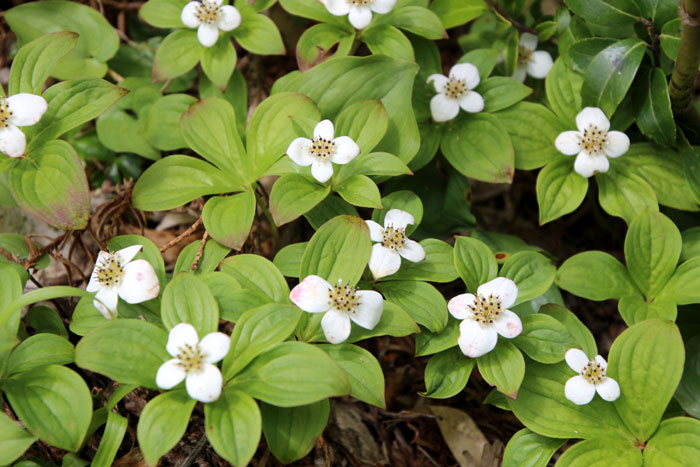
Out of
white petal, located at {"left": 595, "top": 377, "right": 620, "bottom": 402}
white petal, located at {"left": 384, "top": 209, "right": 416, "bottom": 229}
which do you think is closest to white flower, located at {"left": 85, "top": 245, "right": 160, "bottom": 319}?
white petal, located at {"left": 384, "top": 209, "right": 416, "bottom": 229}

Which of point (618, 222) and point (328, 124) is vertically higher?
point (328, 124)

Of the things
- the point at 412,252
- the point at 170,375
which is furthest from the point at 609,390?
the point at 170,375

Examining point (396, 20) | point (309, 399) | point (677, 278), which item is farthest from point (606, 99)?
point (309, 399)

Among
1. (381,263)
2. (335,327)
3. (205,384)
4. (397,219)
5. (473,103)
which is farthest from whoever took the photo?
(473,103)

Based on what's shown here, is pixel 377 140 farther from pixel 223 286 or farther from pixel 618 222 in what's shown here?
pixel 618 222

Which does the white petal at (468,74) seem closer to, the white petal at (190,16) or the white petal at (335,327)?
the white petal at (190,16)

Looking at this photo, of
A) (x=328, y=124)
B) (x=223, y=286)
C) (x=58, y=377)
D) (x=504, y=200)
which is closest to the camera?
(x=58, y=377)

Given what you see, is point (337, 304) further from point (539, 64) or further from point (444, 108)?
point (539, 64)
